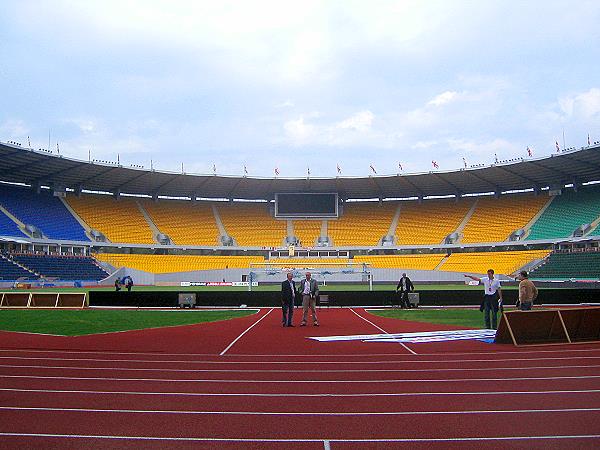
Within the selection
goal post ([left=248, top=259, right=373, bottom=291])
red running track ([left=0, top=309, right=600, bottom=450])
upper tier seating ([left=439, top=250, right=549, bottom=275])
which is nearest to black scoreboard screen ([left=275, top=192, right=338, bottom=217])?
goal post ([left=248, top=259, right=373, bottom=291])

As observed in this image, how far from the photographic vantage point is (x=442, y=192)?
68375 millimetres

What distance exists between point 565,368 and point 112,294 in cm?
2270

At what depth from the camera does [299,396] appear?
6.92 m

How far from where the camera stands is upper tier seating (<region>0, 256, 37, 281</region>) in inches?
1834

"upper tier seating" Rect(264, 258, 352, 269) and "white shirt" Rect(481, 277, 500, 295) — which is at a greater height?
"upper tier seating" Rect(264, 258, 352, 269)

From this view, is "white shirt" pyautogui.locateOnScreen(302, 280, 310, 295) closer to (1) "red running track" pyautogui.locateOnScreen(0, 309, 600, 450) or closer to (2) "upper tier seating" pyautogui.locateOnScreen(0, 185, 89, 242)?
(1) "red running track" pyautogui.locateOnScreen(0, 309, 600, 450)

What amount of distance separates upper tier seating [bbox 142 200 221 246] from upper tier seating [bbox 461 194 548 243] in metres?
30.4

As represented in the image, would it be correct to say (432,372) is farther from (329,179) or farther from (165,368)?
(329,179)

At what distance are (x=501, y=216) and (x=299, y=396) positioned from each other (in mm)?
60076

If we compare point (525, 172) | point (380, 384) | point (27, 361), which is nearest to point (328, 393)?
point (380, 384)

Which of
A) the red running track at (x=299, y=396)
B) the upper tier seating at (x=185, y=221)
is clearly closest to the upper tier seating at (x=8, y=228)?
the upper tier seating at (x=185, y=221)

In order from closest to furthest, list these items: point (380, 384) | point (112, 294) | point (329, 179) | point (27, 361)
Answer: point (380, 384)
point (27, 361)
point (112, 294)
point (329, 179)

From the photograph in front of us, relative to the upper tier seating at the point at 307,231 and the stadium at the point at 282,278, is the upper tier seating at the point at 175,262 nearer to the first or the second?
the stadium at the point at 282,278

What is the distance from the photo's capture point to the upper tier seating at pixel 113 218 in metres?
61.5
